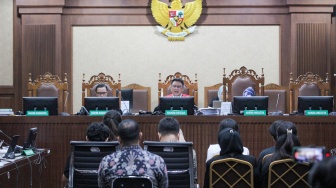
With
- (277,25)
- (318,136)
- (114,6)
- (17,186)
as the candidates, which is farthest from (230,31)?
(17,186)

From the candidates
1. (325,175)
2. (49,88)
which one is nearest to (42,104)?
(49,88)

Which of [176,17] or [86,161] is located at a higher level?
[176,17]

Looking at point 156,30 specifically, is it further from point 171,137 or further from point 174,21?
point 171,137

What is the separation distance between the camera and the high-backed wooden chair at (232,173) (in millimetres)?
3828

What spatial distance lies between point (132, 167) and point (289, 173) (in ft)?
3.71

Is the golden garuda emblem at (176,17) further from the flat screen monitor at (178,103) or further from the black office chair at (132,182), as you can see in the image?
the black office chair at (132,182)

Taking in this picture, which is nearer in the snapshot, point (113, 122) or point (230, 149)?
point (230, 149)

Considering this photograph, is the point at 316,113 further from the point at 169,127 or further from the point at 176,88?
the point at 169,127

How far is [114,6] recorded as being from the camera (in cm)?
935

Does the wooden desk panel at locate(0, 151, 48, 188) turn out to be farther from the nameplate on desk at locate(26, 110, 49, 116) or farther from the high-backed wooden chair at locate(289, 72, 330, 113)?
the high-backed wooden chair at locate(289, 72, 330, 113)

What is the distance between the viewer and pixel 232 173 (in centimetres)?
385

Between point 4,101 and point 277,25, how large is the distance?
4742mm

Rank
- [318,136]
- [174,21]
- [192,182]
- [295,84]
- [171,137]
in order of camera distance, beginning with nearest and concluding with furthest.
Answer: [192,182]
[171,137]
[318,136]
[295,84]
[174,21]

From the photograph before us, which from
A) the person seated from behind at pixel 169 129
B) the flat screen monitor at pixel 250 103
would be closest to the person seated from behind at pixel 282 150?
the person seated from behind at pixel 169 129
